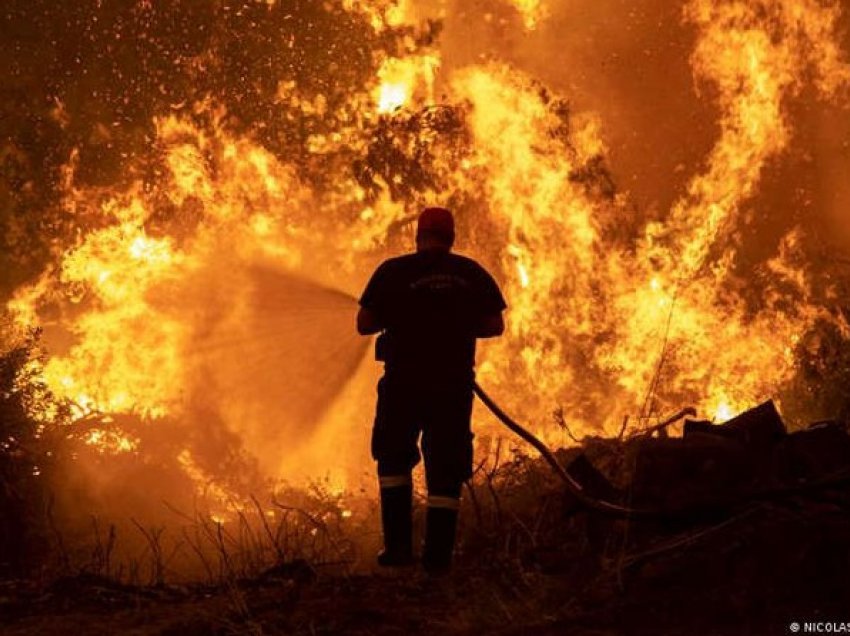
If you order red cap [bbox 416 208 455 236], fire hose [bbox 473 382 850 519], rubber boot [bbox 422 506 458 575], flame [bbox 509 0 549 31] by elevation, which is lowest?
rubber boot [bbox 422 506 458 575]

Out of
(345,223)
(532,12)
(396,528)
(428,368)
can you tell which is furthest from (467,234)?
(396,528)

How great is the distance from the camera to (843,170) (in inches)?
489

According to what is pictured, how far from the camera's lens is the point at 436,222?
14.9ft

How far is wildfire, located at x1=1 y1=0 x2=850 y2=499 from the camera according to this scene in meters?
11.7

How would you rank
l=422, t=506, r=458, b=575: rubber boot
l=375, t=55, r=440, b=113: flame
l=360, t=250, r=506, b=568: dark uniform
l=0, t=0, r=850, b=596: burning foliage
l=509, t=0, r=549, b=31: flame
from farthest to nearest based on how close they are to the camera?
1. l=509, t=0, r=549, b=31: flame
2. l=375, t=55, r=440, b=113: flame
3. l=0, t=0, r=850, b=596: burning foliage
4. l=360, t=250, r=506, b=568: dark uniform
5. l=422, t=506, r=458, b=575: rubber boot

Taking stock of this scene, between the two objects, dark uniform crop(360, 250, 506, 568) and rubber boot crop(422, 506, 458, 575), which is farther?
dark uniform crop(360, 250, 506, 568)

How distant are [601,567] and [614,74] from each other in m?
11.0

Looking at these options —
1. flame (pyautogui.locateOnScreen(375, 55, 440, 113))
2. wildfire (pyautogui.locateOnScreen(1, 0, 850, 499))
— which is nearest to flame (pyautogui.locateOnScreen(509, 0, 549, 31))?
wildfire (pyautogui.locateOnScreen(1, 0, 850, 499))

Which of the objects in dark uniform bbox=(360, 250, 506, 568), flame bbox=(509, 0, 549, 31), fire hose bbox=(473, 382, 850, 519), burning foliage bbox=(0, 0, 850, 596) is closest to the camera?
fire hose bbox=(473, 382, 850, 519)

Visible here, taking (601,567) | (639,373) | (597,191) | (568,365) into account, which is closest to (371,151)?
(597,191)

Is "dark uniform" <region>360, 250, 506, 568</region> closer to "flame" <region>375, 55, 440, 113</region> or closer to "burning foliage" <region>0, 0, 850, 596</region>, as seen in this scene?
"burning foliage" <region>0, 0, 850, 596</region>

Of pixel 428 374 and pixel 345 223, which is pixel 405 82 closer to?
pixel 345 223

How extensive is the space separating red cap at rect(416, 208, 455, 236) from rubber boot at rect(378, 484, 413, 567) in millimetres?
1426

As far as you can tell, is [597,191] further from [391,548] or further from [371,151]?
[391,548]
